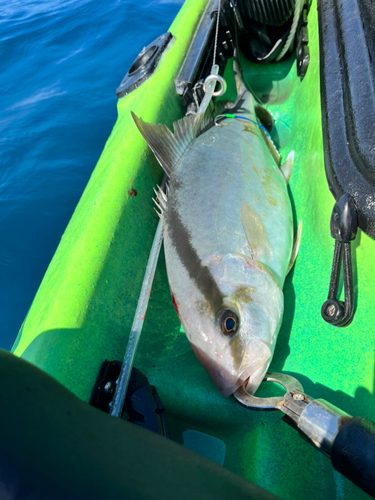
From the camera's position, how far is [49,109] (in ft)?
14.5

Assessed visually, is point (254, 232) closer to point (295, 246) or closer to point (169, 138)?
point (295, 246)

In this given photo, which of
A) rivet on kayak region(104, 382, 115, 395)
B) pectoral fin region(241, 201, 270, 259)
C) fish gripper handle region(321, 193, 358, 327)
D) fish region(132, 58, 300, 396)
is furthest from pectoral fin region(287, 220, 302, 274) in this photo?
rivet on kayak region(104, 382, 115, 395)

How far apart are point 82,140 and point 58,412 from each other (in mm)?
3931

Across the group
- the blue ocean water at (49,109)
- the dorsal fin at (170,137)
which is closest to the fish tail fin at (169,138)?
the dorsal fin at (170,137)

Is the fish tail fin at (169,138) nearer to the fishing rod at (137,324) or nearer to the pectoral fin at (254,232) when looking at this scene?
the fishing rod at (137,324)

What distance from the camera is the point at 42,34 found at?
18.7 ft

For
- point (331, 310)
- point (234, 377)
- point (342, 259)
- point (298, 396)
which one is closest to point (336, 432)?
point (298, 396)

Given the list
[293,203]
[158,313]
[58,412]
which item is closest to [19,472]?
[58,412]

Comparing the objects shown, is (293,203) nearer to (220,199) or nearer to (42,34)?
(220,199)

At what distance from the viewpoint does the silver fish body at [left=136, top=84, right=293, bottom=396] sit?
1342 mm

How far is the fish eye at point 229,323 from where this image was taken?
134 centimetres

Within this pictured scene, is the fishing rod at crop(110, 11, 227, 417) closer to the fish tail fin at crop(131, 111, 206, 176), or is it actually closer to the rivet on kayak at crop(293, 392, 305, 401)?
the fish tail fin at crop(131, 111, 206, 176)

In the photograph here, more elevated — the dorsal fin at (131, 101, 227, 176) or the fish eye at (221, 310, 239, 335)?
the dorsal fin at (131, 101, 227, 176)

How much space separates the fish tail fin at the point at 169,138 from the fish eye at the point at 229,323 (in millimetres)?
925
